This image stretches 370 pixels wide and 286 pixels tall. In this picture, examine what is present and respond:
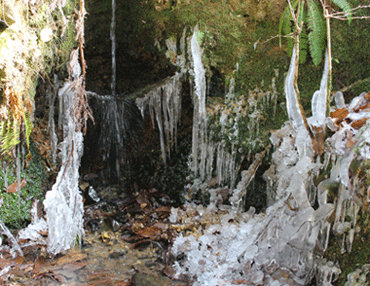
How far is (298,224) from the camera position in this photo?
8.93 ft

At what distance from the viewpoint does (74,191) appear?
3.60 metres

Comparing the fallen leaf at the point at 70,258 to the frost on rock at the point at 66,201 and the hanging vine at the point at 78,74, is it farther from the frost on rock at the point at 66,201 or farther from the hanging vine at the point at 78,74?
the hanging vine at the point at 78,74

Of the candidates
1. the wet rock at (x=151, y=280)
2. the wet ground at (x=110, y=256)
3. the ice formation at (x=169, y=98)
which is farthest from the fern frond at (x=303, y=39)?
the wet rock at (x=151, y=280)

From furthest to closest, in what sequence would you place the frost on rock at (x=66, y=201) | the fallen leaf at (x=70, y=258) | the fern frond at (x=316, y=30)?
1. the frost on rock at (x=66, y=201)
2. the fern frond at (x=316, y=30)
3. the fallen leaf at (x=70, y=258)

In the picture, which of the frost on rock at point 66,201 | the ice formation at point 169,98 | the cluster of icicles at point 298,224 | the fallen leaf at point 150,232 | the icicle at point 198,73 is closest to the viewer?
the cluster of icicles at point 298,224

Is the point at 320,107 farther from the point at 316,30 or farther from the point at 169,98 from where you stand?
the point at 169,98

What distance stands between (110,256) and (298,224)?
2.06 meters

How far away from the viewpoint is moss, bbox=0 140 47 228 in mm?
3580

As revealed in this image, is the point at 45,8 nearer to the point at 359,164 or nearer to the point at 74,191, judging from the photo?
the point at 74,191

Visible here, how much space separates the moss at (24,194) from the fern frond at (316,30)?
354 centimetres

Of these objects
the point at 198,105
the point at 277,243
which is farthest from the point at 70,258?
the point at 198,105

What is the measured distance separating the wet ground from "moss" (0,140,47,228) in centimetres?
34

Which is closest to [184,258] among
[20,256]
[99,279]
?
[99,279]

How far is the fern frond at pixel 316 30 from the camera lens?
3352mm
